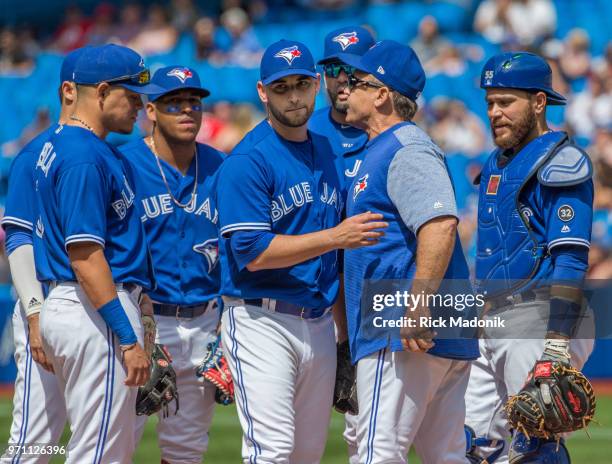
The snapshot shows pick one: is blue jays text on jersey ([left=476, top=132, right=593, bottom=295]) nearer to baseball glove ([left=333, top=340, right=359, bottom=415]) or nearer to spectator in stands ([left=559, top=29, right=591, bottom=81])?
baseball glove ([left=333, top=340, right=359, bottom=415])

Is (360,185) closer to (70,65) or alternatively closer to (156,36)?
(70,65)

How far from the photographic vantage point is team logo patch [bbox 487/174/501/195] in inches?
206

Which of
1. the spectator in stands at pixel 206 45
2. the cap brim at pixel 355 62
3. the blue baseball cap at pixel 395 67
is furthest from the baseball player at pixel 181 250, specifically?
the spectator in stands at pixel 206 45

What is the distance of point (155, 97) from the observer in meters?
5.83

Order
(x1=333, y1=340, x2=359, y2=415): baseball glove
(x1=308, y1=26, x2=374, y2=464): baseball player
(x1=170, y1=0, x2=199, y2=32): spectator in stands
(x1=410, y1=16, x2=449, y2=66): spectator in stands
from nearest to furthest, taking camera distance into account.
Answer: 1. (x1=333, y1=340, x2=359, y2=415): baseball glove
2. (x1=308, y1=26, x2=374, y2=464): baseball player
3. (x1=410, y1=16, x2=449, y2=66): spectator in stands
4. (x1=170, y1=0, x2=199, y2=32): spectator in stands

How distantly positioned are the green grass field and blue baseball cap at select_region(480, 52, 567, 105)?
3095 mm

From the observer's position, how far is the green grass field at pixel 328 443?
293 inches

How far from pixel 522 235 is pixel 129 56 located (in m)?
2.03

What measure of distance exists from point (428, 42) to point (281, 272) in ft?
31.8

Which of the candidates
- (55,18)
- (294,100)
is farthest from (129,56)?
(55,18)

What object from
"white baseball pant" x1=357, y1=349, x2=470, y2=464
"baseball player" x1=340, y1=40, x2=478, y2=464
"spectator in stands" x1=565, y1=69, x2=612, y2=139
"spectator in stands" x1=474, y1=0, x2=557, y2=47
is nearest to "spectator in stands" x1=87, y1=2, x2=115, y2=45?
"spectator in stands" x1=474, y1=0, x2=557, y2=47

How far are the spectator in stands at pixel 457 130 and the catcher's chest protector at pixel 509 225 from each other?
7371mm

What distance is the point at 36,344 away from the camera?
4992 mm

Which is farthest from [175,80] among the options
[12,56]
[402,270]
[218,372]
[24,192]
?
[12,56]
